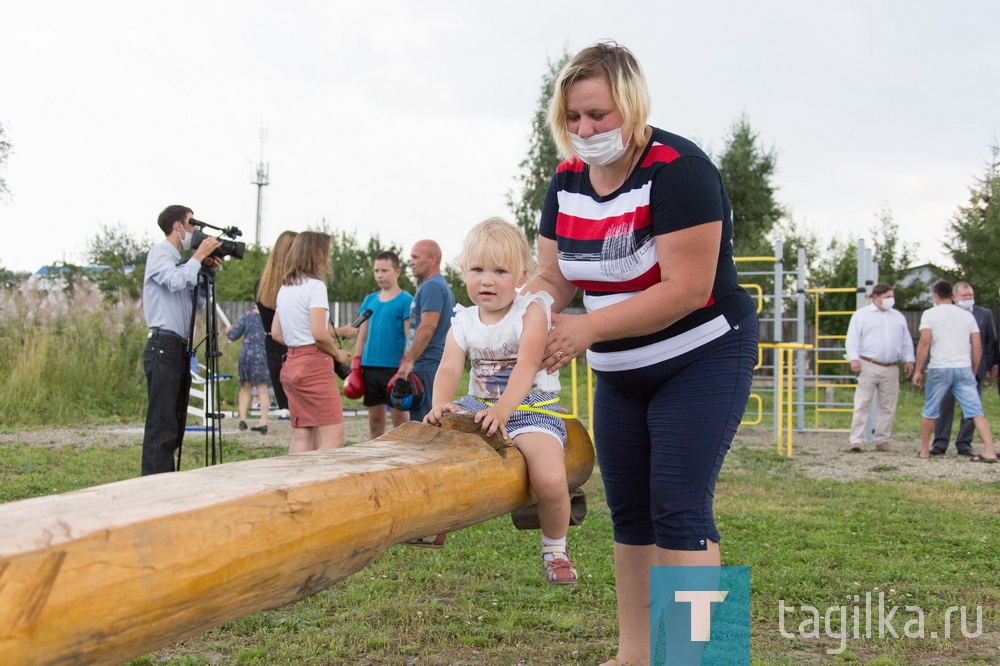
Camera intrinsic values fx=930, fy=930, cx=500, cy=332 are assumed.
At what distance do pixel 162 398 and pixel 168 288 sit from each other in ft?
2.44

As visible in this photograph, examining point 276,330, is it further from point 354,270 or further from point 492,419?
point 354,270

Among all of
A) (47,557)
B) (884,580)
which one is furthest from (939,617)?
(47,557)

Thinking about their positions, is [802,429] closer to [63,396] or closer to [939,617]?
[939,617]

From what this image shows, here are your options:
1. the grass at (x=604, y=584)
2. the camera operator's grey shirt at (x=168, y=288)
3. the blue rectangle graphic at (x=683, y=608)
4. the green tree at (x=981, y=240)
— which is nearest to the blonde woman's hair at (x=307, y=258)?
the camera operator's grey shirt at (x=168, y=288)

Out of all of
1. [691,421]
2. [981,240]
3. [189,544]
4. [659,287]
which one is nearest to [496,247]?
[659,287]

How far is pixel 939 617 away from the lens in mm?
4195

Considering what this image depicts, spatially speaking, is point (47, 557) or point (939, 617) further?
point (939, 617)

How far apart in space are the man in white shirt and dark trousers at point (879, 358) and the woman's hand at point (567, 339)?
914cm

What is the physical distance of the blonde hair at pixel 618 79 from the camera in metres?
2.67

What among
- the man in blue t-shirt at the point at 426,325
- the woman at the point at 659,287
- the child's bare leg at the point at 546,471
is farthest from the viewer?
the man in blue t-shirt at the point at 426,325

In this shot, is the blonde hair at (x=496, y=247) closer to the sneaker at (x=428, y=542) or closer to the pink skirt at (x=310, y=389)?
the sneaker at (x=428, y=542)

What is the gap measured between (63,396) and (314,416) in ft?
22.9

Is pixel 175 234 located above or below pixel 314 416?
above

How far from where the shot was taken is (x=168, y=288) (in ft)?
20.7
